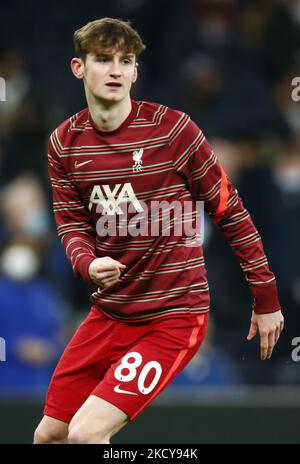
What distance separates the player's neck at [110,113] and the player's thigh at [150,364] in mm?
737

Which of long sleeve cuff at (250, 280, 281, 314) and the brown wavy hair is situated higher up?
the brown wavy hair

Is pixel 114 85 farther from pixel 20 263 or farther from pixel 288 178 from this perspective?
pixel 288 178

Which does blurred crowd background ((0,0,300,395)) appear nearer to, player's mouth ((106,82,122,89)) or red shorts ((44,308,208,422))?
red shorts ((44,308,208,422))

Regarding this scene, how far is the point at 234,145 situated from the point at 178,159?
304 centimetres

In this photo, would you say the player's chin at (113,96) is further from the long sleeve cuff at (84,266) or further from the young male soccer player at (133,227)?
the long sleeve cuff at (84,266)

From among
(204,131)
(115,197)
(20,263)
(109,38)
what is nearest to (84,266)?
(115,197)

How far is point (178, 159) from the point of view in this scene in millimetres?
4008

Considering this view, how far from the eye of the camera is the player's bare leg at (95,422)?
12.4 ft

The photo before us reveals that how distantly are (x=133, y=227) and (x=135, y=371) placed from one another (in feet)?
1.69

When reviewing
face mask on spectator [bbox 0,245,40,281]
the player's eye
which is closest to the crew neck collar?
the player's eye

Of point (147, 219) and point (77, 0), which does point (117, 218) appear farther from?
point (77, 0)

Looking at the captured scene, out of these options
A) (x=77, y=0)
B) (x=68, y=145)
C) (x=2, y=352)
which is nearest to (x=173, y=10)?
(x=77, y=0)

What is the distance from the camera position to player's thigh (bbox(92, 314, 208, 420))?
3.88 meters

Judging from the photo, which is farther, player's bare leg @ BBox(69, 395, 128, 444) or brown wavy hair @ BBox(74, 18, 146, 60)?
brown wavy hair @ BBox(74, 18, 146, 60)
